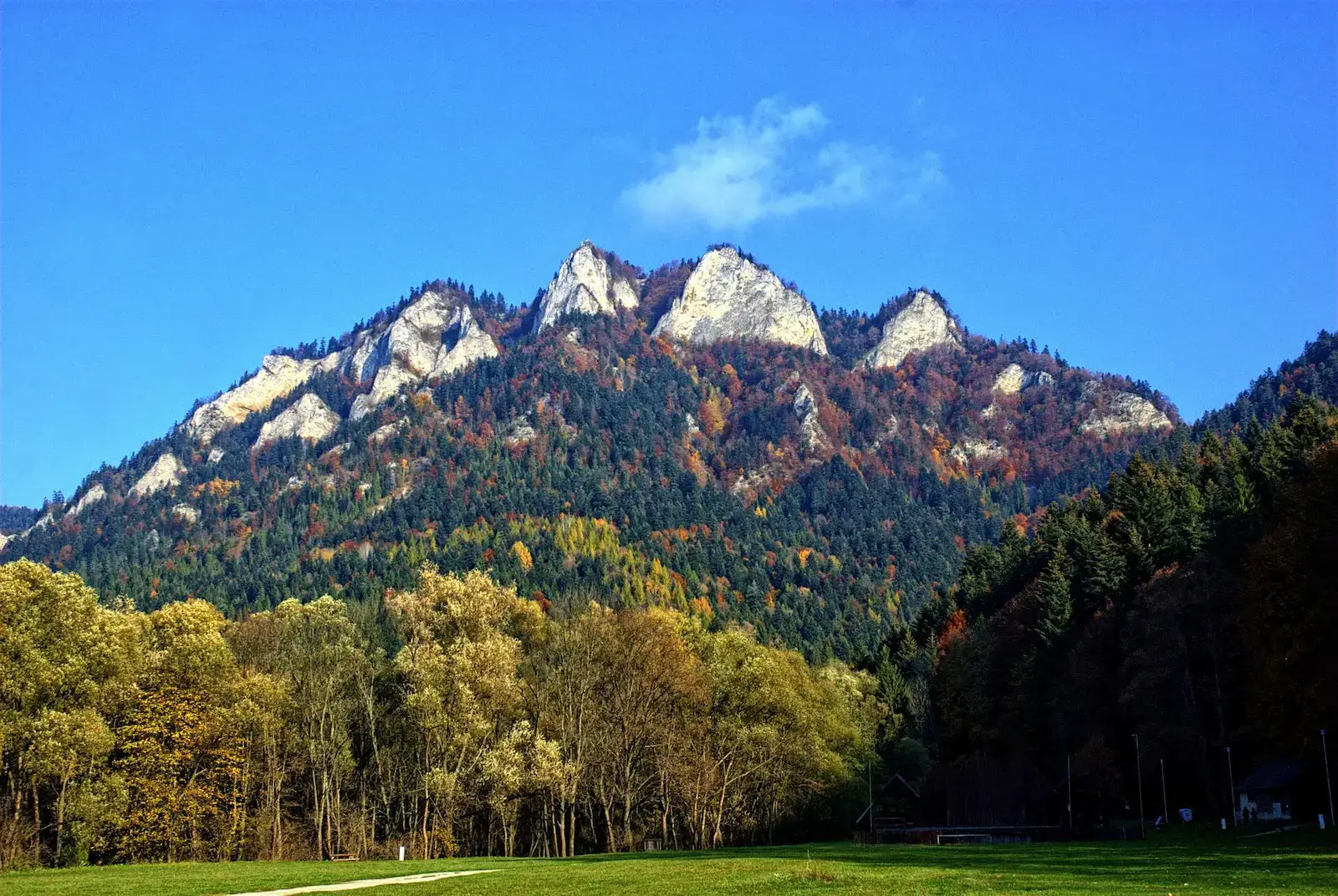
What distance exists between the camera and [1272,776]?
57.5 metres

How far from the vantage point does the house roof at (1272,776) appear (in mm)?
56125

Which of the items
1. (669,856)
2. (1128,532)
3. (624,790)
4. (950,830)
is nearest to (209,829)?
(624,790)

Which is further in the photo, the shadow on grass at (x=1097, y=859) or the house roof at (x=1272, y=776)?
the house roof at (x=1272, y=776)

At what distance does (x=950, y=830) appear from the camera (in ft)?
231

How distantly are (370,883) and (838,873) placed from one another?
48.6ft

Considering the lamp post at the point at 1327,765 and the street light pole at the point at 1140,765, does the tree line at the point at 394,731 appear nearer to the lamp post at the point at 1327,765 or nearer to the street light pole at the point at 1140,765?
the street light pole at the point at 1140,765

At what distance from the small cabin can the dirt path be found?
1543 inches

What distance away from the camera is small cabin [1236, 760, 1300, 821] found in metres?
56.0

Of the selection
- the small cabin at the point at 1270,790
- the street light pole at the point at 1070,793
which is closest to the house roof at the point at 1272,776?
the small cabin at the point at 1270,790

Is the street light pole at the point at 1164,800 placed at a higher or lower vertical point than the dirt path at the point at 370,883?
lower

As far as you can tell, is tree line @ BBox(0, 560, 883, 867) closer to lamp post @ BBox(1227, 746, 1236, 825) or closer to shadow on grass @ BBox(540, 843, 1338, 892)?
shadow on grass @ BBox(540, 843, 1338, 892)

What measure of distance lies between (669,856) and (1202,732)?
114ft

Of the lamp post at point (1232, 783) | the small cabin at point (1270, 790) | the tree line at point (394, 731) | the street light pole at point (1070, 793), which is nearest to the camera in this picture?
the tree line at point (394, 731)

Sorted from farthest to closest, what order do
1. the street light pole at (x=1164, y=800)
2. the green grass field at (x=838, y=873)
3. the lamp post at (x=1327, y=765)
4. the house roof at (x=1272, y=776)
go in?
the street light pole at (x=1164, y=800) < the house roof at (x=1272, y=776) < the lamp post at (x=1327, y=765) < the green grass field at (x=838, y=873)
